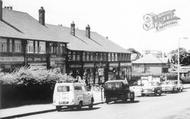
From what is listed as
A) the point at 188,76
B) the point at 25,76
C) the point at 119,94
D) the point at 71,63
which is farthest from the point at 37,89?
the point at 188,76

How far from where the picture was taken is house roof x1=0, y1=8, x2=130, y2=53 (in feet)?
153

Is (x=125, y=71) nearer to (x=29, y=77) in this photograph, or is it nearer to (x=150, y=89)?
(x=150, y=89)

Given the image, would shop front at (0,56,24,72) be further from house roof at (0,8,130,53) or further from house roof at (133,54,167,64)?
house roof at (133,54,167,64)

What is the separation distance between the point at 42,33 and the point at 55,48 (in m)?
3.04

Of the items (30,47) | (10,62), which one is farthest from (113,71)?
(10,62)

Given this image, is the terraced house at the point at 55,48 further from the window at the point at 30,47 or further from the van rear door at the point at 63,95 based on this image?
the van rear door at the point at 63,95

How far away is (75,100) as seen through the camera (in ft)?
84.1

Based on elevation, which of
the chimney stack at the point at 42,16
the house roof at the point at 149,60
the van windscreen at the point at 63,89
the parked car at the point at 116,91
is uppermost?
the chimney stack at the point at 42,16

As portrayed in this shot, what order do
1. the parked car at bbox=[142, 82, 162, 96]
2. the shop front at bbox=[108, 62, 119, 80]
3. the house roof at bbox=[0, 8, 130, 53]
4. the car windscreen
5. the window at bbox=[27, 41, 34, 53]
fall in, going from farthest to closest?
the shop front at bbox=[108, 62, 119, 80] < the window at bbox=[27, 41, 34, 53] < the house roof at bbox=[0, 8, 130, 53] < the parked car at bbox=[142, 82, 162, 96] < the car windscreen

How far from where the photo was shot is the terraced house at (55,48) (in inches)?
1772

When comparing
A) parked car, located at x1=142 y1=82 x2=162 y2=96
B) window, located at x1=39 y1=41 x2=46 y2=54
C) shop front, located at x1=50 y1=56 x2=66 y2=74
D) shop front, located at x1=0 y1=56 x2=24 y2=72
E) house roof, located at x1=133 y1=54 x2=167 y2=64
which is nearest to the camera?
parked car, located at x1=142 y1=82 x2=162 y2=96

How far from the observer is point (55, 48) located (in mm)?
54500

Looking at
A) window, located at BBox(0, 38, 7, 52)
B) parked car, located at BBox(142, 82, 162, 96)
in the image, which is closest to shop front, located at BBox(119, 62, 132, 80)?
parked car, located at BBox(142, 82, 162, 96)

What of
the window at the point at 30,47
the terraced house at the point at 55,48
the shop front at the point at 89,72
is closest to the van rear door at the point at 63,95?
the terraced house at the point at 55,48
